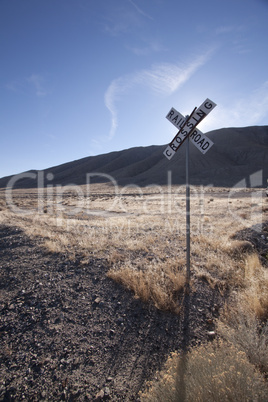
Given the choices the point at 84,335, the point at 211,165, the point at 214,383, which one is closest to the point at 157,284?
the point at 84,335

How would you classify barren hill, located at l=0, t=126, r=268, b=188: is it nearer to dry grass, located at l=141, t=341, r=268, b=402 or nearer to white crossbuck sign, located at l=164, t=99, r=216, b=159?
white crossbuck sign, located at l=164, t=99, r=216, b=159

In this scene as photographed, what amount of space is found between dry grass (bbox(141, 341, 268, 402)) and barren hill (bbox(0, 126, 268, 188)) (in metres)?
61.3

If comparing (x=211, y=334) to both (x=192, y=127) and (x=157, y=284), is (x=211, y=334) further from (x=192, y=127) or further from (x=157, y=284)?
(x=192, y=127)

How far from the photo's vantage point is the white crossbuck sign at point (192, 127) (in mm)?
3676

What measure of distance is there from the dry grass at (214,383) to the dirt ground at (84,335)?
49cm

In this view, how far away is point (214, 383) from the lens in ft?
5.94

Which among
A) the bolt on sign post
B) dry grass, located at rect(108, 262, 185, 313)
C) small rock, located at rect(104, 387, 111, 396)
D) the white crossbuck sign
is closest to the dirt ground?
small rock, located at rect(104, 387, 111, 396)

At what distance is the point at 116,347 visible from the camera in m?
2.81

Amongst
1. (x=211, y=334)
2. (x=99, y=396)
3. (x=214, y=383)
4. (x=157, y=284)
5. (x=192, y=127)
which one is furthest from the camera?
(x=157, y=284)

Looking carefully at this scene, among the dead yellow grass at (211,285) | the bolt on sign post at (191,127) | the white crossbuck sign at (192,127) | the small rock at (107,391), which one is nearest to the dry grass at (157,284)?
the dead yellow grass at (211,285)

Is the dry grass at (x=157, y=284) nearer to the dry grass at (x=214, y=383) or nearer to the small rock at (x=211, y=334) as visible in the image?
the small rock at (x=211, y=334)

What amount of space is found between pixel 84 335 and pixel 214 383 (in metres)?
1.94

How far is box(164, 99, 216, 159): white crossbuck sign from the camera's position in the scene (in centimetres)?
368

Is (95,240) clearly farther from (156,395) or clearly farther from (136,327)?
(156,395)
